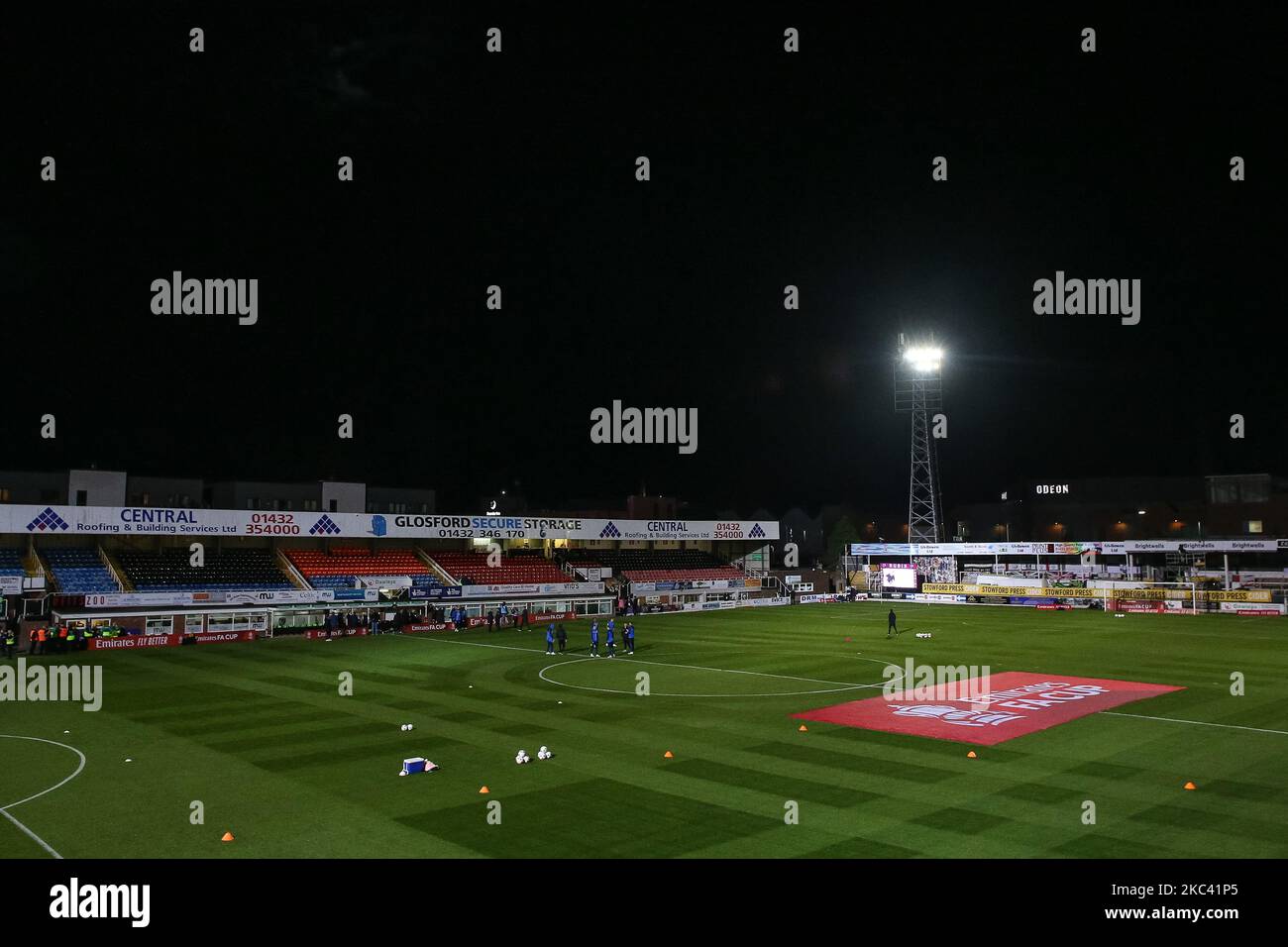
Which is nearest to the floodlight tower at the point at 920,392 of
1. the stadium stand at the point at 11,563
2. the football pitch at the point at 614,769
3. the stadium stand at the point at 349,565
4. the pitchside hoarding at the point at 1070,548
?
the pitchside hoarding at the point at 1070,548

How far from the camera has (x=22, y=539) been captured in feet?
160

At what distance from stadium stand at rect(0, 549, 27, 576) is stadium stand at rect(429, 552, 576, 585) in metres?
23.8

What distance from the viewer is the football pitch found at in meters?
13.7

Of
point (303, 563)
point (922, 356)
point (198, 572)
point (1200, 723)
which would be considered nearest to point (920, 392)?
point (922, 356)

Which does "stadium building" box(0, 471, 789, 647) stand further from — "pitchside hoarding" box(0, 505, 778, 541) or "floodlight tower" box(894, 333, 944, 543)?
"floodlight tower" box(894, 333, 944, 543)

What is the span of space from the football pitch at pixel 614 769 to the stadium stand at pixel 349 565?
19578 millimetres

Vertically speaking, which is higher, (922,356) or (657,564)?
(922,356)

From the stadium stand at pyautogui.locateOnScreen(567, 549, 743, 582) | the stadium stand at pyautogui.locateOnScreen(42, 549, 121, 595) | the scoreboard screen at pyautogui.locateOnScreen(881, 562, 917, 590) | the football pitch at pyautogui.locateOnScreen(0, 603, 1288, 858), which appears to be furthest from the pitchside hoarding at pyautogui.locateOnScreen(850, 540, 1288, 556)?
the stadium stand at pyautogui.locateOnScreen(42, 549, 121, 595)

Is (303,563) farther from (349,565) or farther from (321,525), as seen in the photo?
(349,565)

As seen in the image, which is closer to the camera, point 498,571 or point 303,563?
point 303,563

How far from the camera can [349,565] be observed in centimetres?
5781

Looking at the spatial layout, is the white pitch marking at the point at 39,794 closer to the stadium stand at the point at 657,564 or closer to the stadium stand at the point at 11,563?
the stadium stand at the point at 11,563

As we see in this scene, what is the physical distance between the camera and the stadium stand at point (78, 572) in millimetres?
45281

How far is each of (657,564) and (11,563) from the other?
1703 inches
